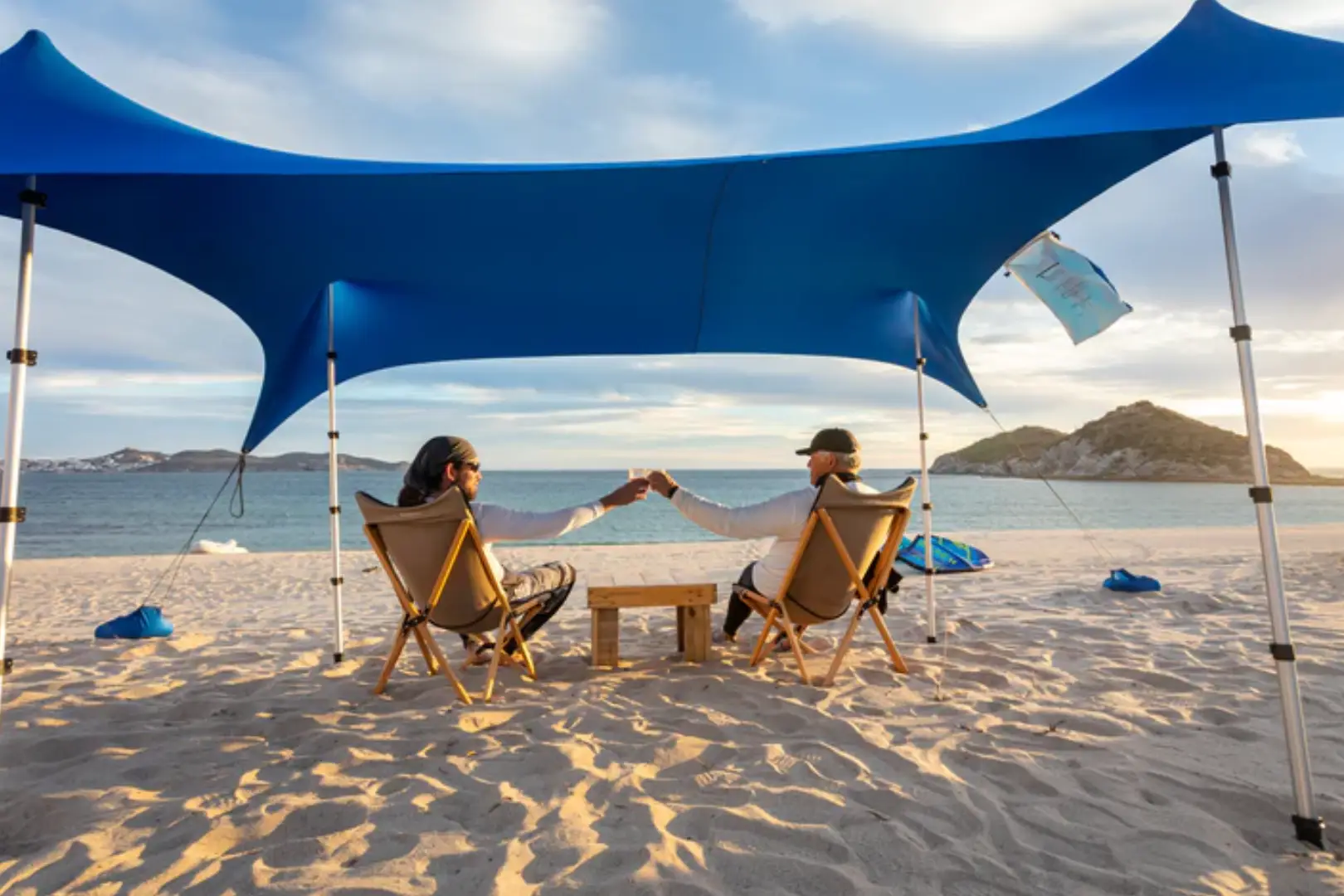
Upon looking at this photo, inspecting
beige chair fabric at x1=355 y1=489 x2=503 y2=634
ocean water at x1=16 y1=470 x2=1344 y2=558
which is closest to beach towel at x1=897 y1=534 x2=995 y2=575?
beige chair fabric at x1=355 y1=489 x2=503 y2=634

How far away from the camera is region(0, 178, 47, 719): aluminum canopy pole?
2.06 meters

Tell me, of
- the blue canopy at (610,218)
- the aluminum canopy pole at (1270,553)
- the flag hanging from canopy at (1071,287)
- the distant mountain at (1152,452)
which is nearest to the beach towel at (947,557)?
the blue canopy at (610,218)

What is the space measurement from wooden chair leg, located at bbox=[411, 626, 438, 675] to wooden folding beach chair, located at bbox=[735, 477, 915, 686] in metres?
1.45

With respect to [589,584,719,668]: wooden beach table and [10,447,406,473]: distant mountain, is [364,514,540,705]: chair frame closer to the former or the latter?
[589,584,719,668]: wooden beach table

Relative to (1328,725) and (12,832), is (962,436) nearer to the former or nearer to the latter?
(1328,725)

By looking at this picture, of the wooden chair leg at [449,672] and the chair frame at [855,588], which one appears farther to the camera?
the chair frame at [855,588]

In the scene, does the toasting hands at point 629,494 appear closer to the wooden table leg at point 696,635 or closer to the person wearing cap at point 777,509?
the person wearing cap at point 777,509

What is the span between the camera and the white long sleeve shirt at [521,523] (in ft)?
Result: 10.7

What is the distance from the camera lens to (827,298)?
4164mm

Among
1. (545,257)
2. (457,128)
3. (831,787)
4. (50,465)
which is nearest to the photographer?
(831,787)

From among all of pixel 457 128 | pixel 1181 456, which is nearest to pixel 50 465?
pixel 457 128

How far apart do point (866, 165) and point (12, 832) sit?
311cm

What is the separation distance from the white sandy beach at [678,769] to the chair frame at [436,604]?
0.11 metres

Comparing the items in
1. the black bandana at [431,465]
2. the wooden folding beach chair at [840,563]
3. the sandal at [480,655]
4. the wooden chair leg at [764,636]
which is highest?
the black bandana at [431,465]
